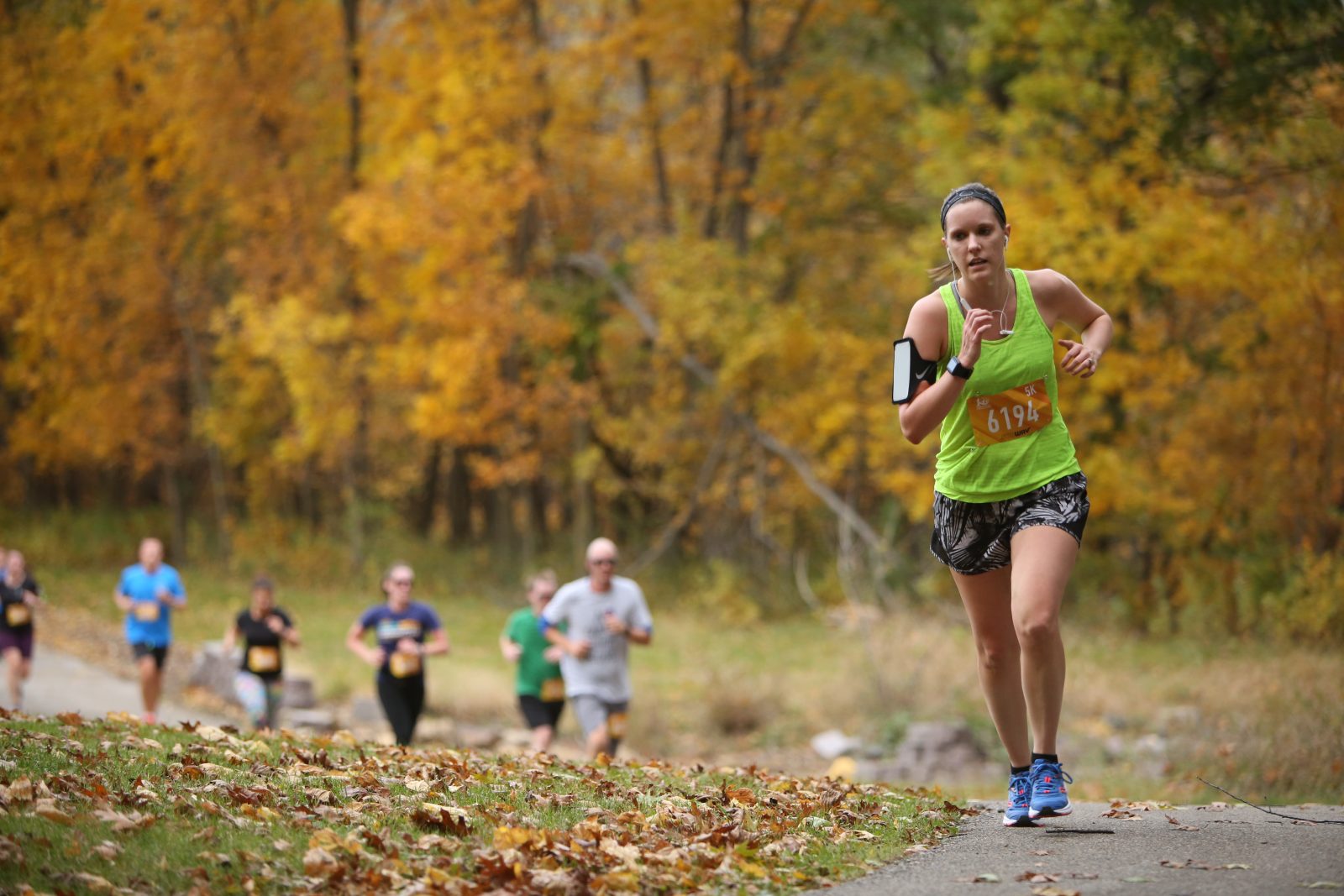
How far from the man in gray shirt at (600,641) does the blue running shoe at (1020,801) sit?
5.84m

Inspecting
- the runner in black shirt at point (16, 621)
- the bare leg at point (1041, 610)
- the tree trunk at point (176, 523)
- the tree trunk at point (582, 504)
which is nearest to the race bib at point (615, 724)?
the bare leg at point (1041, 610)

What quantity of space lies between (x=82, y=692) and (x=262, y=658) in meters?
5.82

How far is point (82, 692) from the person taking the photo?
63.2 ft

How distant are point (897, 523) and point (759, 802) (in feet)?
72.4

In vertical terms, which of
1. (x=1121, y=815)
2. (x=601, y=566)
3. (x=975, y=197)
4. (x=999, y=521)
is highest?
(x=601, y=566)

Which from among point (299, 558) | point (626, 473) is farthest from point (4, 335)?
point (626, 473)

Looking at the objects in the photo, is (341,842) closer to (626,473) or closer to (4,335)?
(626,473)

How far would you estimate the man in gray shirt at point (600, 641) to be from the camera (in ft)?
38.7

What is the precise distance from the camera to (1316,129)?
15.0 metres

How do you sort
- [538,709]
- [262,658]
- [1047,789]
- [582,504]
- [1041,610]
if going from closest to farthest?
[1041,610] → [1047,789] → [538,709] → [262,658] → [582,504]

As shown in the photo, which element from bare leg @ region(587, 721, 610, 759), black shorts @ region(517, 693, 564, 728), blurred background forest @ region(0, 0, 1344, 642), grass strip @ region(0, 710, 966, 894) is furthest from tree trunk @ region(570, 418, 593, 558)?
grass strip @ region(0, 710, 966, 894)

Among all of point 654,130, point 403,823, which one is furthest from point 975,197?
point 654,130

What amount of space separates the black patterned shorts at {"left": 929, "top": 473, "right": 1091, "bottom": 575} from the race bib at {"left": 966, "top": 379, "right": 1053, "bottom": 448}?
9.0 inches

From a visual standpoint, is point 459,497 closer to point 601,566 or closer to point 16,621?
point 16,621
